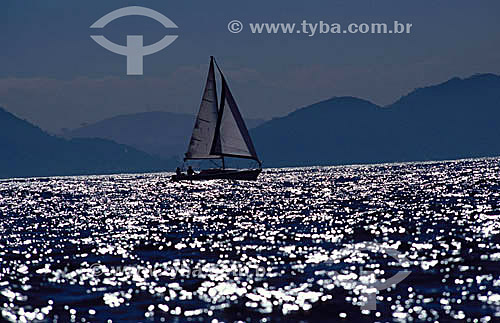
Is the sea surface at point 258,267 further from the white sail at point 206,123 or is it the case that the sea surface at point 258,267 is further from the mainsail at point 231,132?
the white sail at point 206,123

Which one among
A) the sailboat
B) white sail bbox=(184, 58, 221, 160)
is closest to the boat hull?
the sailboat

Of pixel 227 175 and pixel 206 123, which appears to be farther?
pixel 227 175

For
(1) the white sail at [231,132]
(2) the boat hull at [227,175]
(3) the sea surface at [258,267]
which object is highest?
(1) the white sail at [231,132]

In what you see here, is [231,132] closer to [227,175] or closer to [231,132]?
[231,132]

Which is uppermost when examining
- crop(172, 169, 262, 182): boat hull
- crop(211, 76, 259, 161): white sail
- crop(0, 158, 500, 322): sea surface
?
crop(211, 76, 259, 161): white sail

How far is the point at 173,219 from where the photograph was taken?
76.9m

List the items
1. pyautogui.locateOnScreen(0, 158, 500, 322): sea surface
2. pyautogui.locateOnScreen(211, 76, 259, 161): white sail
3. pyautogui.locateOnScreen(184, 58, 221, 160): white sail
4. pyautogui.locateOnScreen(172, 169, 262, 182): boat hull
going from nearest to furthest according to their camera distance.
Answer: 1. pyautogui.locateOnScreen(0, 158, 500, 322): sea surface
2. pyautogui.locateOnScreen(211, 76, 259, 161): white sail
3. pyautogui.locateOnScreen(184, 58, 221, 160): white sail
4. pyautogui.locateOnScreen(172, 169, 262, 182): boat hull

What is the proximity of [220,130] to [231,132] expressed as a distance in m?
2.00

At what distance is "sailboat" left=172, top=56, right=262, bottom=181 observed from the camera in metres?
128

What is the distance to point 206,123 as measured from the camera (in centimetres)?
13075
